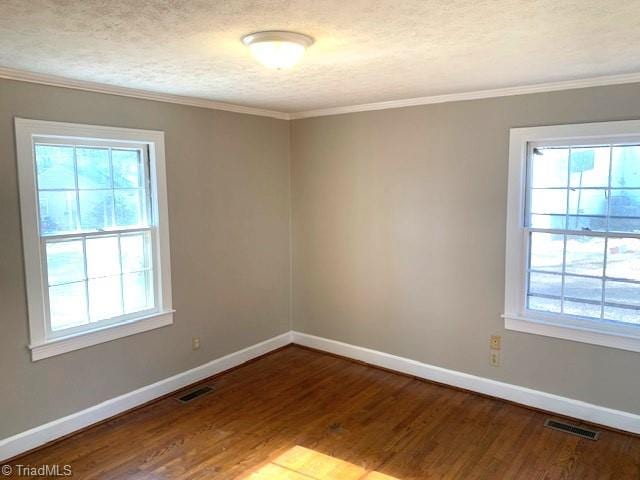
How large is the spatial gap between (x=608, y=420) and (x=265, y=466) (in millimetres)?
2412

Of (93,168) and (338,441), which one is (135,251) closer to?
(93,168)

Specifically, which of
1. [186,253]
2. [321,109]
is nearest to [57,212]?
[186,253]

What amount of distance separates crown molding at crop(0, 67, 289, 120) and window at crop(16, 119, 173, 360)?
267 mm

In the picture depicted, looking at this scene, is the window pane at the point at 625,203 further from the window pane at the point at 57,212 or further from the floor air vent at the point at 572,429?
the window pane at the point at 57,212

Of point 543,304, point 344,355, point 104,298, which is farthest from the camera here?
point 344,355

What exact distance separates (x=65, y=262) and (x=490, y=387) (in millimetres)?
3368

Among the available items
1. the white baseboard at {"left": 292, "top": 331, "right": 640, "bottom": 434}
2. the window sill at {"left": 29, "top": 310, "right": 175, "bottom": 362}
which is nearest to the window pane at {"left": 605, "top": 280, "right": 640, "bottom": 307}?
the white baseboard at {"left": 292, "top": 331, "right": 640, "bottom": 434}

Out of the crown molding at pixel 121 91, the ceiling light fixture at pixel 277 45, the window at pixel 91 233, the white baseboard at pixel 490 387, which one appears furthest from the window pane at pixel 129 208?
the white baseboard at pixel 490 387

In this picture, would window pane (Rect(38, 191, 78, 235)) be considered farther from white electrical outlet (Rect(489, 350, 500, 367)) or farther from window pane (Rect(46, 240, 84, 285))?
white electrical outlet (Rect(489, 350, 500, 367))

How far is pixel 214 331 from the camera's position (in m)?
4.38

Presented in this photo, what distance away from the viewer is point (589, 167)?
11.1 ft

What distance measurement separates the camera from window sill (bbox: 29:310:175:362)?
10.5 ft

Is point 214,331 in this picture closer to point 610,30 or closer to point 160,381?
point 160,381

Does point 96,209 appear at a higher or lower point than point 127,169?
lower
